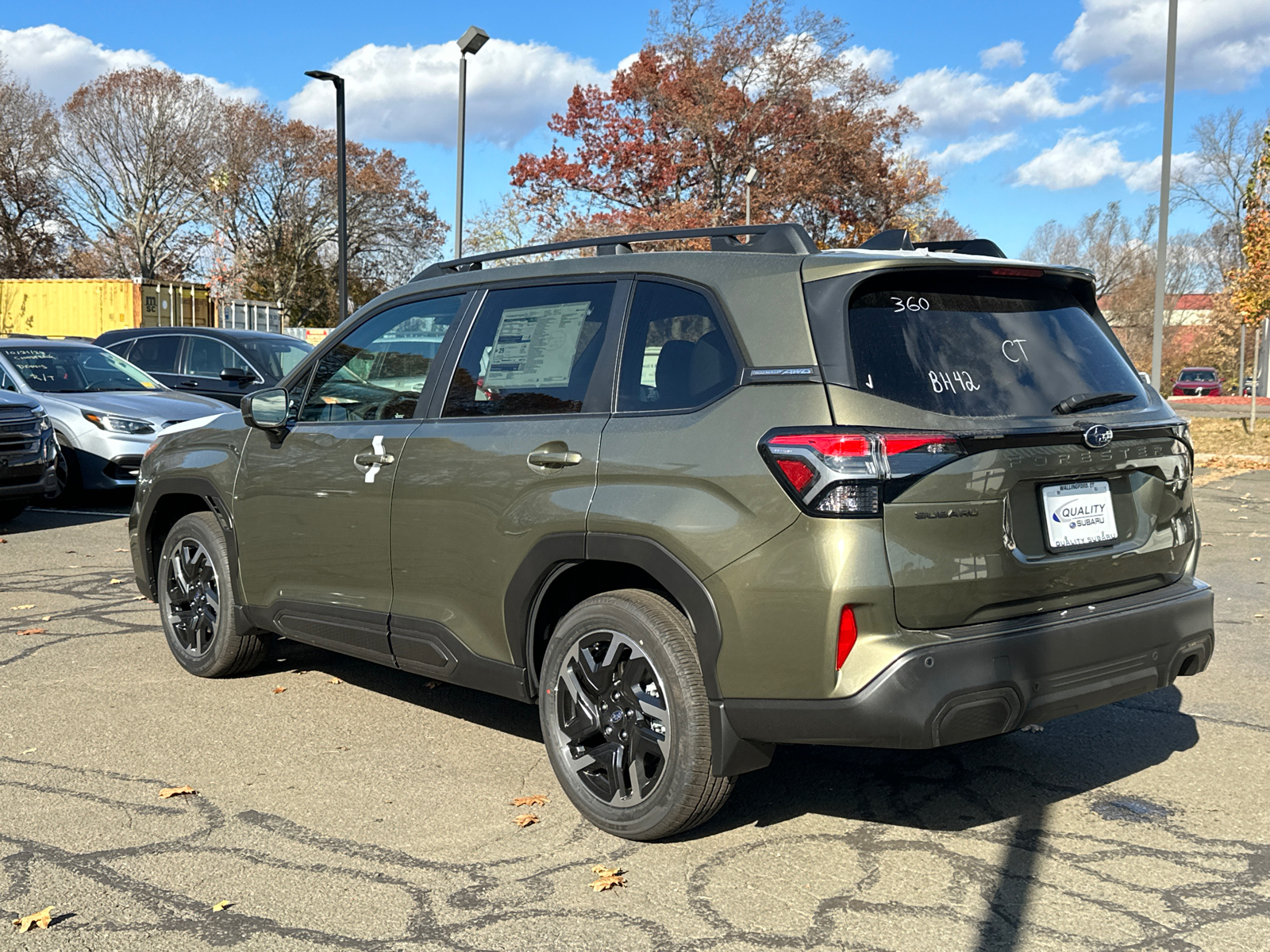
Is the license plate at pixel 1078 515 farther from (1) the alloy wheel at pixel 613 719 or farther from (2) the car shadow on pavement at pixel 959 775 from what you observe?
(1) the alloy wheel at pixel 613 719

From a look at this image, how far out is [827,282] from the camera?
3.64 metres

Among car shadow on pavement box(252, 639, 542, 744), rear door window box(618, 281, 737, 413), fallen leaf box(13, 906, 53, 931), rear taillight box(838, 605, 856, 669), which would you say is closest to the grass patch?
car shadow on pavement box(252, 639, 542, 744)

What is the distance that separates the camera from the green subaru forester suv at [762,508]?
342cm

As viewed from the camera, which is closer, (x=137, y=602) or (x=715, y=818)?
(x=715, y=818)

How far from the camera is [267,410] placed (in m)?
5.29

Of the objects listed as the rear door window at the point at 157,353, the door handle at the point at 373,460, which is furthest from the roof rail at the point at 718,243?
the rear door window at the point at 157,353

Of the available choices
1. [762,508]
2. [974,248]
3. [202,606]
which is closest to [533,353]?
[762,508]

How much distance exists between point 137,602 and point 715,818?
16.6ft

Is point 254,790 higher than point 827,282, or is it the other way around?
point 827,282

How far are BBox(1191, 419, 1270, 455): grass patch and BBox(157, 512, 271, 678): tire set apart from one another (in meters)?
17.5

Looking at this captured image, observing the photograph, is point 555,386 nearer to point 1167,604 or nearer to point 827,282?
point 827,282

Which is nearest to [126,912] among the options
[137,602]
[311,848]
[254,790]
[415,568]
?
[311,848]

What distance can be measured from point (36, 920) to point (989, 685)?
269 centimetres

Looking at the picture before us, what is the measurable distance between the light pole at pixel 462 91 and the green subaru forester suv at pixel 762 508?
14.9m
